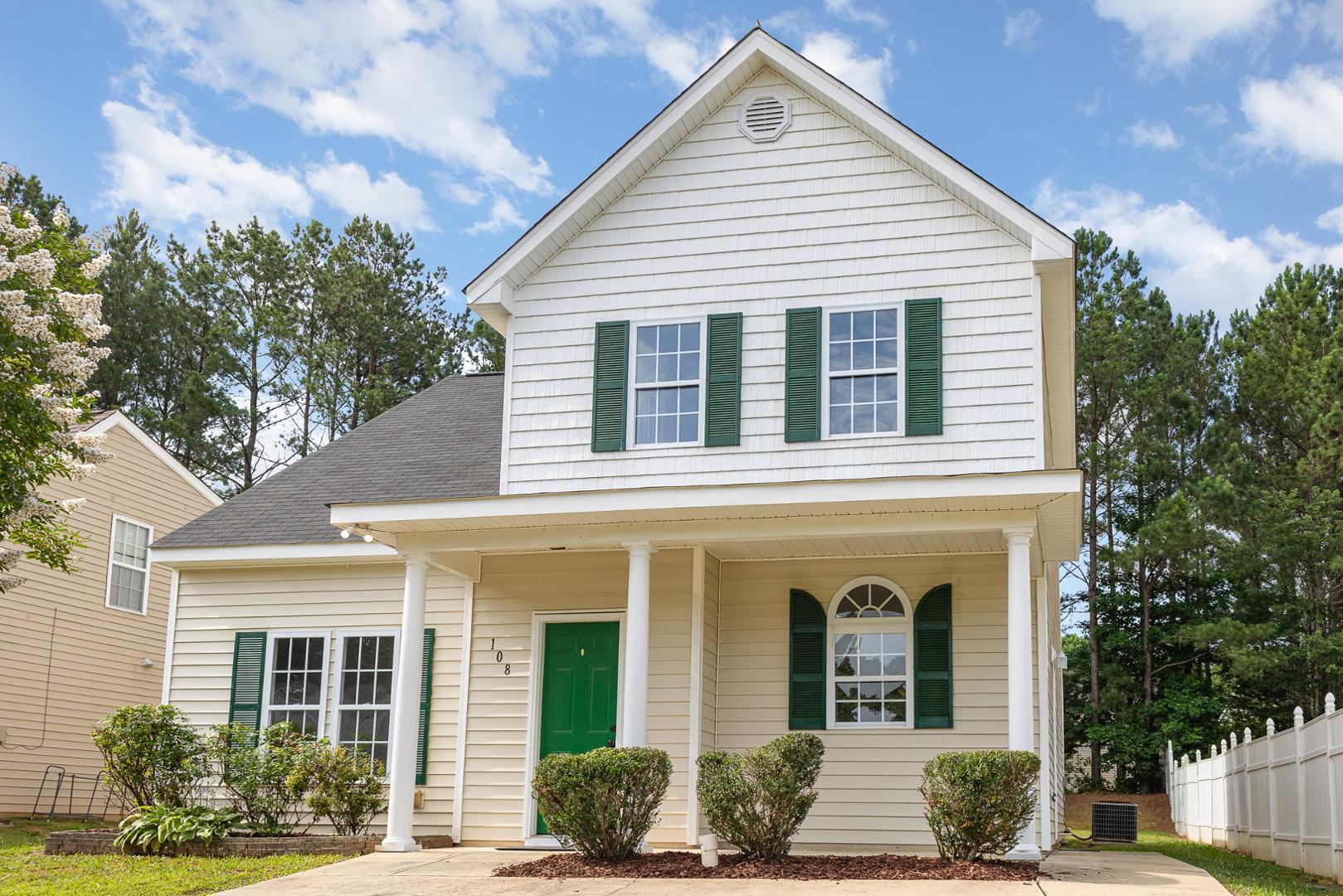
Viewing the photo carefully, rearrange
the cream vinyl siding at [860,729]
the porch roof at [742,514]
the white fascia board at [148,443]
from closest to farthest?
the porch roof at [742,514] < the cream vinyl siding at [860,729] < the white fascia board at [148,443]

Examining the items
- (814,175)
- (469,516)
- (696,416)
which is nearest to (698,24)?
(814,175)

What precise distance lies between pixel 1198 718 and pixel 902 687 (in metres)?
21.0

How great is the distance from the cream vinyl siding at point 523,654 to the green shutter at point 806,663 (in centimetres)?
104

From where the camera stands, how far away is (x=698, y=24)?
17.0 m

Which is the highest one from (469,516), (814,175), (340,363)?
(340,363)

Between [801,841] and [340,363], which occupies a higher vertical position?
[340,363]

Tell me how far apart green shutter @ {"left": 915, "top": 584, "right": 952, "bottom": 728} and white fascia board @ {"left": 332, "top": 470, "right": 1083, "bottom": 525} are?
86.4 inches

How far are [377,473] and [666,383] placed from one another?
470cm

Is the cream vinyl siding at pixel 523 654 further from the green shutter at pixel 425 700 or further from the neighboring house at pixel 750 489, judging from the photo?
the green shutter at pixel 425 700

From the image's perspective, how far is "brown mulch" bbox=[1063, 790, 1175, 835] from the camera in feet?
89.9

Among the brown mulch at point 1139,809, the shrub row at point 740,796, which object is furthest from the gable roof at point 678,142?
the brown mulch at point 1139,809

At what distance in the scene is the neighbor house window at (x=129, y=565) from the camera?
20234 millimetres

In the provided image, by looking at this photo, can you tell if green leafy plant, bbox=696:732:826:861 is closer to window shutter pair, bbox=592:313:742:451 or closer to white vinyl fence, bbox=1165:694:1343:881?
window shutter pair, bbox=592:313:742:451

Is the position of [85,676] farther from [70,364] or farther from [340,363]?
[340,363]
